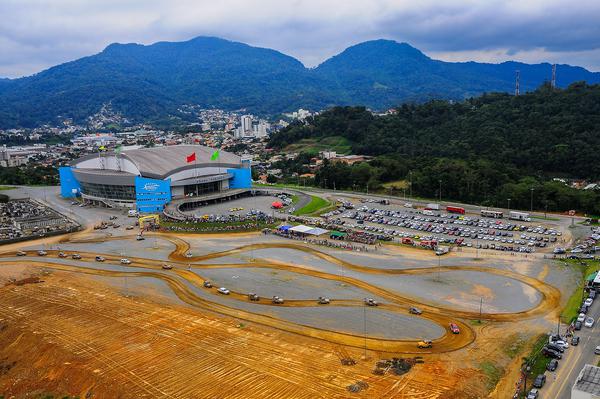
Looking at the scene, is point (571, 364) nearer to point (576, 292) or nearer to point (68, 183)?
point (576, 292)

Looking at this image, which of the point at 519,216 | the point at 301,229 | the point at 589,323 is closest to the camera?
the point at 589,323

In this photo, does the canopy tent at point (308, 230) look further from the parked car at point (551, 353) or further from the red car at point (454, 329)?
Answer: the parked car at point (551, 353)

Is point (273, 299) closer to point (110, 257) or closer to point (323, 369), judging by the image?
point (323, 369)

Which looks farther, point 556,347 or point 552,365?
point 556,347

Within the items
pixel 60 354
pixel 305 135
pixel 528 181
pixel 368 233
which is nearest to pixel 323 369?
pixel 60 354

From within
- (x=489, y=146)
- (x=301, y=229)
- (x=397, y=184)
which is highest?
(x=489, y=146)

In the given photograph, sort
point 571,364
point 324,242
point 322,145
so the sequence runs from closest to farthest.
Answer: point 571,364, point 324,242, point 322,145

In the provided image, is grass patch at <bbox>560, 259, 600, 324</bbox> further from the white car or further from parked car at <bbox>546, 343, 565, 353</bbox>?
parked car at <bbox>546, 343, 565, 353</bbox>

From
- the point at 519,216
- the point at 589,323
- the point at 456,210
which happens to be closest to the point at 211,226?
the point at 456,210
